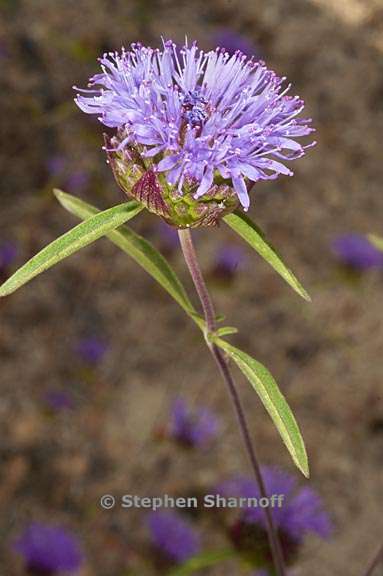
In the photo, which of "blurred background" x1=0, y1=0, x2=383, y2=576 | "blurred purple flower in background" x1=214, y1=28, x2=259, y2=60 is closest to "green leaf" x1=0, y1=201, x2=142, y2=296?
"blurred background" x1=0, y1=0, x2=383, y2=576

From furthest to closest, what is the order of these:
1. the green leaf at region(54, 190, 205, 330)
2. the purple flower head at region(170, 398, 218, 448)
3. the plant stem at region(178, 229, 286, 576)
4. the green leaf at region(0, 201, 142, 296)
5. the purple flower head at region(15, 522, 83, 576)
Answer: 1. the purple flower head at region(170, 398, 218, 448)
2. the purple flower head at region(15, 522, 83, 576)
3. the green leaf at region(54, 190, 205, 330)
4. the plant stem at region(178, 229, 286, 576)
5. the green leaf at region(0, 201, 142, 296)

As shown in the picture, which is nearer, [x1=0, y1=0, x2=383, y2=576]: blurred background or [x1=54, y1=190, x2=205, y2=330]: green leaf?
[x1=54, y1=190, x2=205, y2=330]: green leaf

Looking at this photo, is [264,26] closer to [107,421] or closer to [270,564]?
[107,421]

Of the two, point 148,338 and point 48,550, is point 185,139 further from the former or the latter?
point 148,338

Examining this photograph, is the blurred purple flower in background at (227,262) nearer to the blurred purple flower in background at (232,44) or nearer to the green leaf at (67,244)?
the blurred purple flower in background at (232,44)

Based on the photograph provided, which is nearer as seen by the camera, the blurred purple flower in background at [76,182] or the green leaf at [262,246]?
the green leaf at [262,246]

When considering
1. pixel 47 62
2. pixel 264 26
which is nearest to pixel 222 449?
pixel 47 62

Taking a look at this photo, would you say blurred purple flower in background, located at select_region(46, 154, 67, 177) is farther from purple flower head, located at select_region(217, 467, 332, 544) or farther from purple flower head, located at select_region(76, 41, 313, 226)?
purple flower head, located at select_region(76, 41, 313, 226)

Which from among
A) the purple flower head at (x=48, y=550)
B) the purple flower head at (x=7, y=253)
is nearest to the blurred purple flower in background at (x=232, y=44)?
the purple flower head at (x=7, y=253)
